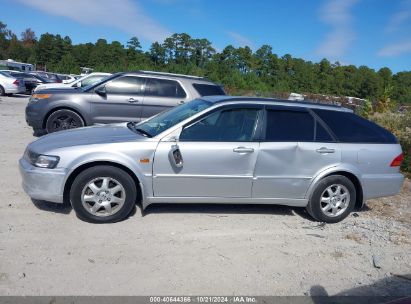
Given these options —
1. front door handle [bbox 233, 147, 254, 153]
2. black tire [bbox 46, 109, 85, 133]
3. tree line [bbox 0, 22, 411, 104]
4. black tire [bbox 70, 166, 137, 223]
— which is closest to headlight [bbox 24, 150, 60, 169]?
black tire [bbox 70, 166, 137, 223]

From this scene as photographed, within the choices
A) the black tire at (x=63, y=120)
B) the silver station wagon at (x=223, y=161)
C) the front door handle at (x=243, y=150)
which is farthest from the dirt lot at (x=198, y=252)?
the black tire at (x=63, y=120)

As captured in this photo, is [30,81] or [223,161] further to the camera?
[30,81]

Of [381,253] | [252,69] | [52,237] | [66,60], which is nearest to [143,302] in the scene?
[52,237]

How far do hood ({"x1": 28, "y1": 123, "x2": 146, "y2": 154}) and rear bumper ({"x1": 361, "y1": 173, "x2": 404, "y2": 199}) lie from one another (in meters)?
3.05

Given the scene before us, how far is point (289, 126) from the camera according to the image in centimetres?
534

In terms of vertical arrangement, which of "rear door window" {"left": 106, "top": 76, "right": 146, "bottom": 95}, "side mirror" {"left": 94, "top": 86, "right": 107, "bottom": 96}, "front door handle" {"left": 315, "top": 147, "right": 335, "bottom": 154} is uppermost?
"rear door window" {"left": 106, "top": 76, "right": 146, "bottom": 95}

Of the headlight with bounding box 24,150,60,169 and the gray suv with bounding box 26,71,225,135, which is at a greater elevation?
the gray suv with bounding box 26,71,225,135

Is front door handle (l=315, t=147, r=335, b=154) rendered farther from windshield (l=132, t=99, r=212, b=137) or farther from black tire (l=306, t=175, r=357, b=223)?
windshield (l=132, t=99, r=212, b=137)

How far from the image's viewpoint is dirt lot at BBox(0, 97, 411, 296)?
361 cm

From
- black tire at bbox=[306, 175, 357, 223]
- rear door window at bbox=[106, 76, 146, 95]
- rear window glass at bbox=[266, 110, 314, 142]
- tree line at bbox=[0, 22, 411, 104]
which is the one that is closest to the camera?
rear window glass at bbox=[266, 110, 314, 142]

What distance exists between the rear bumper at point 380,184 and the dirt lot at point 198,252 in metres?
0.44

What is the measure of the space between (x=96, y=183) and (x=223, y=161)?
152 cm

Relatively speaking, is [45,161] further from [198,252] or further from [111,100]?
[111,100]

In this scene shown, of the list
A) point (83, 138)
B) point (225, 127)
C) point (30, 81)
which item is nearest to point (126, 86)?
point (83, 138)
